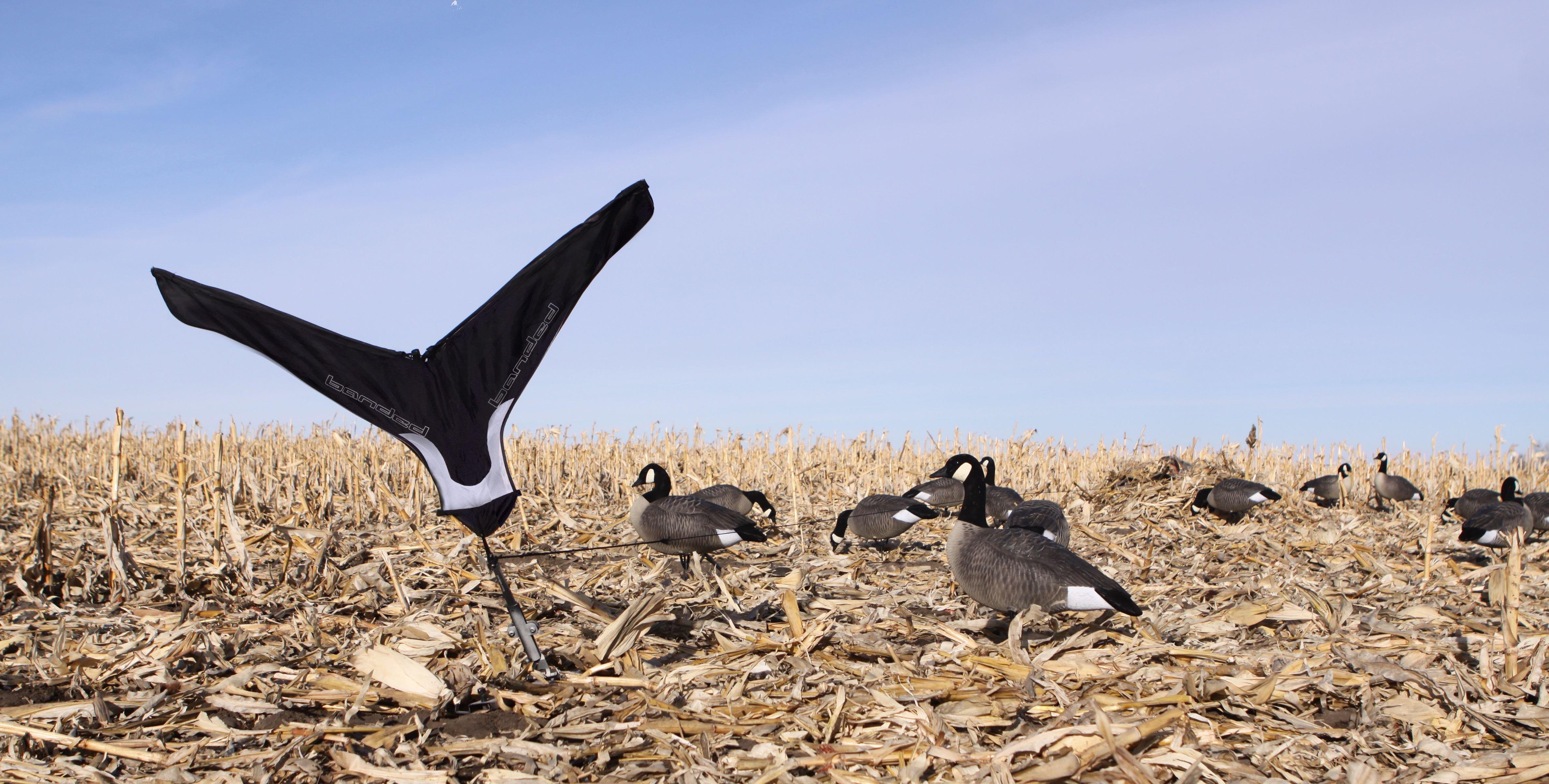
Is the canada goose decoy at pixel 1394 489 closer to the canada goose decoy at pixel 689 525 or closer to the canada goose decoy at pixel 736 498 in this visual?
the canada goose decoy at pixel 736 498

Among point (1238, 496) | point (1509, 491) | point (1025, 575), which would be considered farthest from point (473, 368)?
point (1509, 491)

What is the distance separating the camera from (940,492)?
13.6 meters

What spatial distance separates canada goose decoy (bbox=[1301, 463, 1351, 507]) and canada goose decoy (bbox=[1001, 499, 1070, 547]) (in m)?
9.63

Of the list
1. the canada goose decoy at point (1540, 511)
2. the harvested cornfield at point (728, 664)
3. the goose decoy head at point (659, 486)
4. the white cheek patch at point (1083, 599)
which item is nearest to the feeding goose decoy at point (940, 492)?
the harvested cornfield at point (728, 664)

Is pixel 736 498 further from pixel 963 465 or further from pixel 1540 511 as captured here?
pixel 1540 511

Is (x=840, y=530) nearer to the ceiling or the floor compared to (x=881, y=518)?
nearer to the floor

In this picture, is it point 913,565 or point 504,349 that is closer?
point 504,349

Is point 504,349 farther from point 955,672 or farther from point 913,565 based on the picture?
point 913,565

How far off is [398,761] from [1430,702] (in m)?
5.60

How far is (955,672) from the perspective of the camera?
5.46 m

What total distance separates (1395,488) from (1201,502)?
6569 mm

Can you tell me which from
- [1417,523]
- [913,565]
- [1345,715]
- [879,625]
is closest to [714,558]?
[913,565]

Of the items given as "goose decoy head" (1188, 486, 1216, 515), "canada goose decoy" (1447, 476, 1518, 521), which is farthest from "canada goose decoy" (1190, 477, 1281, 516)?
"canada goose decoy" (1447, 476, 1518, 521)

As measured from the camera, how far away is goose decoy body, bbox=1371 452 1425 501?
58.4 ft
